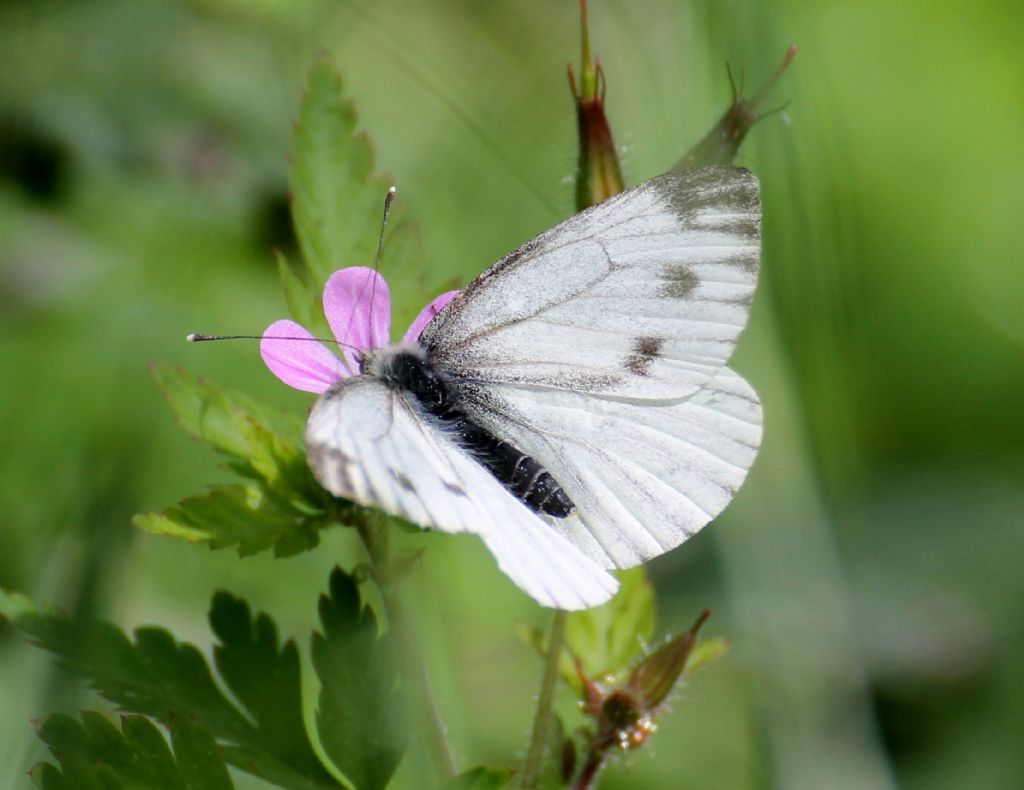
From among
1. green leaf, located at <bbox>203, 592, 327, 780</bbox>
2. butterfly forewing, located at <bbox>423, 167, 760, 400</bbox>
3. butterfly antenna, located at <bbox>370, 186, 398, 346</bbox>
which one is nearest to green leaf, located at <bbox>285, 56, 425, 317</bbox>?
butterfly antenna, located at <bbox>370, 186, 398, 346</bbox>

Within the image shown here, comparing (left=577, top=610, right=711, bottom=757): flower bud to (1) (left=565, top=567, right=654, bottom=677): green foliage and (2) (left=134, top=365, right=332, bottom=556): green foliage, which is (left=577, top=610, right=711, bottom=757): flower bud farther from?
(2) (left=134, top=365, right=332, bottom=556): green foliage

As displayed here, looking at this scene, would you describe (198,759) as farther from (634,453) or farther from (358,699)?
(634,453)

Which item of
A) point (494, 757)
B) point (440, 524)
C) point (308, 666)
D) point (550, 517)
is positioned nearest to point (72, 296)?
point (308, 666)

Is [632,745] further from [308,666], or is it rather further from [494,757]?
[308,666]

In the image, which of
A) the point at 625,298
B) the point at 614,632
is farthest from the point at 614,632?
the point at 625,298

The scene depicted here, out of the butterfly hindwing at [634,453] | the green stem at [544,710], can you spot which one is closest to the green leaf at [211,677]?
the green stem at [544,710]
